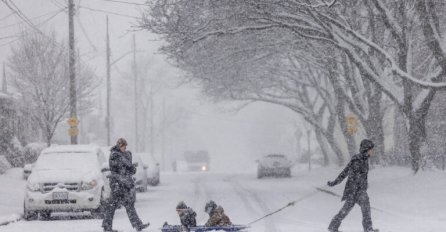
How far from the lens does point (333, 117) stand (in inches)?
1677

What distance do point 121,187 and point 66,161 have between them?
5221 millimetres

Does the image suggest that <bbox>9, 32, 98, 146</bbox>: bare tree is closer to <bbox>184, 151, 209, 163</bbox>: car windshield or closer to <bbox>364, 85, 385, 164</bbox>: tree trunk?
<bbox>364, 85, 385, 164</bbox>: tree trunk

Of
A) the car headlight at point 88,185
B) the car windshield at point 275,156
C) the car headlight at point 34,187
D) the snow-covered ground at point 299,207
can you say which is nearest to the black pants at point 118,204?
the snow-covered ground at point 299,207

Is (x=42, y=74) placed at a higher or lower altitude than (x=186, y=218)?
higher

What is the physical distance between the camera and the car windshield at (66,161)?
19.8 meters

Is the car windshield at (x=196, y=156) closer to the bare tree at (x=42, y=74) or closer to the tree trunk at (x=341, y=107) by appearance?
the bare tree at (x=42, y=74)

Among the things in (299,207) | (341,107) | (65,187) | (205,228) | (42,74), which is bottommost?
(299,207)

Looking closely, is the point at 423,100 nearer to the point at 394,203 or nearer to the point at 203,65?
the point at 394,203

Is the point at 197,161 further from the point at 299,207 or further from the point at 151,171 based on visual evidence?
the point at 299,207

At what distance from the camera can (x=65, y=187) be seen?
1881cm

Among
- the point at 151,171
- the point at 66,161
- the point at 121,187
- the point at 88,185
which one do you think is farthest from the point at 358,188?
the point at 151,171

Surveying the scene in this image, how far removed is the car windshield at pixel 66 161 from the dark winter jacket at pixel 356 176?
7.49 metres

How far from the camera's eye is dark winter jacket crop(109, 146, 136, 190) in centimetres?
1532

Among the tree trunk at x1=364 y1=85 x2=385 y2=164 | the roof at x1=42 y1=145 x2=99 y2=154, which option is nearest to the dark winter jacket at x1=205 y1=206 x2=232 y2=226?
the roof at x1=42 y1=145 x2=99 y2=154
